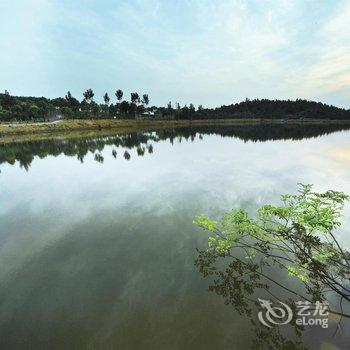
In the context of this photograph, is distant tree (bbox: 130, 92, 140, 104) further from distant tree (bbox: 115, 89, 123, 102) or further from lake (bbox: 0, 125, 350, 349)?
lake (bbox: 0, 125, 350, 349)

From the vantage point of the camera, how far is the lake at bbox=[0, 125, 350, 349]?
8734mm

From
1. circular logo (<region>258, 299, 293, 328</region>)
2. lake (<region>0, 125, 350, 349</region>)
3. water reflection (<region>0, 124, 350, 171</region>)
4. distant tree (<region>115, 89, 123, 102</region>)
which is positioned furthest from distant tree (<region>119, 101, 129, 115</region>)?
circular logo (<region>258, 299, 293, 328</region>)

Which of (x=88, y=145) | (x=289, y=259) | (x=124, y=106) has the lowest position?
(x=124, y=106)

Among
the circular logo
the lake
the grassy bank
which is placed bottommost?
the grassy bank

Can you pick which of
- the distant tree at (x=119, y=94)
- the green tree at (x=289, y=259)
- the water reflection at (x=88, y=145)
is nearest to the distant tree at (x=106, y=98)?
the distant tree at (x=119, y=94)

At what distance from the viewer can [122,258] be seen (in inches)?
530

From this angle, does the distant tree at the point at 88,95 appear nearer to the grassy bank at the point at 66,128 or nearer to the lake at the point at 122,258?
the grassy bank at the point at 66,128

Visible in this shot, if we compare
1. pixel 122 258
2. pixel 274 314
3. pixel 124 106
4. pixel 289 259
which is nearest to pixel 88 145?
pixel 122 258

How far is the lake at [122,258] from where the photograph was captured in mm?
8734

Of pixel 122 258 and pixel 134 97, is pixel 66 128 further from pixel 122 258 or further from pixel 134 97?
pixel 122 258

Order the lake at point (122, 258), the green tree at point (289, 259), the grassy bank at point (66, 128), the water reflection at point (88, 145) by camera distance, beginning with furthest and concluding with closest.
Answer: the grassy bank at point (66, 128)
the water reflection at point (88, 145)
the green tree at point (289, 259)
the lake at point (122, 258)

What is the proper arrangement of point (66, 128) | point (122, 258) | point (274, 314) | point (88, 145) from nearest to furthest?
point (274, 314)
point (122, 258)
point (88, 145)
point (66, 128)

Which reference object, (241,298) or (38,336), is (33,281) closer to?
(38,336)

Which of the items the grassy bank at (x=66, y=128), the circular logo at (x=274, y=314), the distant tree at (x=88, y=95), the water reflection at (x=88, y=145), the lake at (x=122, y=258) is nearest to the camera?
the lake at (x=122, y=258)
